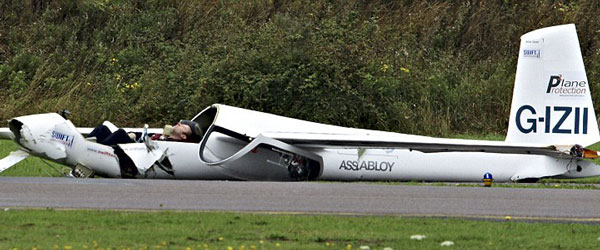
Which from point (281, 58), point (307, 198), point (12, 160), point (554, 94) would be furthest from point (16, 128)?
point (281, 58)

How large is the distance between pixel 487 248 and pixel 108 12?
81.3ft

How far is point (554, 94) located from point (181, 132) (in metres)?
5.71

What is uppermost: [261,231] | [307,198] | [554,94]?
[554,94]

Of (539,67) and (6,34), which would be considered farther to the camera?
(6,34)

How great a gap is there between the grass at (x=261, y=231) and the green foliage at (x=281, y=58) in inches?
632

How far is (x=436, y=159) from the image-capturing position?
696 inches

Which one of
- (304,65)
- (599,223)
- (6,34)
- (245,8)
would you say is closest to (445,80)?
(304,65)

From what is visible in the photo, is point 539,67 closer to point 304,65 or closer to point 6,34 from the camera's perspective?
point 304,65

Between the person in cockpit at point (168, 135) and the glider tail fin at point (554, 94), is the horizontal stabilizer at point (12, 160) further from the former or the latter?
the glider tail fin at point (554, 94)

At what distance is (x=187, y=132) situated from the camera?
57.3 ft

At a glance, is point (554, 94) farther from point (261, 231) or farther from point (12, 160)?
point (261, 231)

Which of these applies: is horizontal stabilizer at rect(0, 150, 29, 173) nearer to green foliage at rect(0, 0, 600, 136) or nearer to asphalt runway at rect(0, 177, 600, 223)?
asphalt runway at rect(0, 177, 600, 223)

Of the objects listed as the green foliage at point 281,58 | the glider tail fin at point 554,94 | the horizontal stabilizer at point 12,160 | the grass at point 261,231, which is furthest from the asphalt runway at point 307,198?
the green foliage at point 281,58

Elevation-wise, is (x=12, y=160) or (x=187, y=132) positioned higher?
(x=187, y=132)
